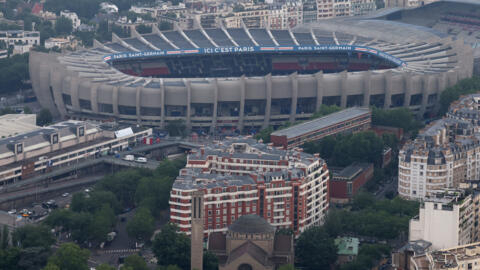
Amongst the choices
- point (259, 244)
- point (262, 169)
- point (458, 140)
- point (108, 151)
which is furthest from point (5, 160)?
point (458, 140)

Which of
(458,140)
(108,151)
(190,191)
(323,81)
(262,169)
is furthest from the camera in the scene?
(323,81)

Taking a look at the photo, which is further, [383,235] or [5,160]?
[5,160]

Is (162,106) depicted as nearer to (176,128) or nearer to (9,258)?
(176,128)

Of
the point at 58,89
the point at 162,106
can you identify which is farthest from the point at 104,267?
the point at 58,89

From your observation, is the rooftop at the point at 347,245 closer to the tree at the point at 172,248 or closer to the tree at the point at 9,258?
the tree at the point at 172,248

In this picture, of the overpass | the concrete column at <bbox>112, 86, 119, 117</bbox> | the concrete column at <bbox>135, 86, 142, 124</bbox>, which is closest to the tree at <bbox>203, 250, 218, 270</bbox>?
the overpass

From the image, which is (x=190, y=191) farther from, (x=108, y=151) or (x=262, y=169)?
(x=108, y=151)

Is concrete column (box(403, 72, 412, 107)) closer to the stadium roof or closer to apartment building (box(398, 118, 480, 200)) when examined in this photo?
the stadium roof
